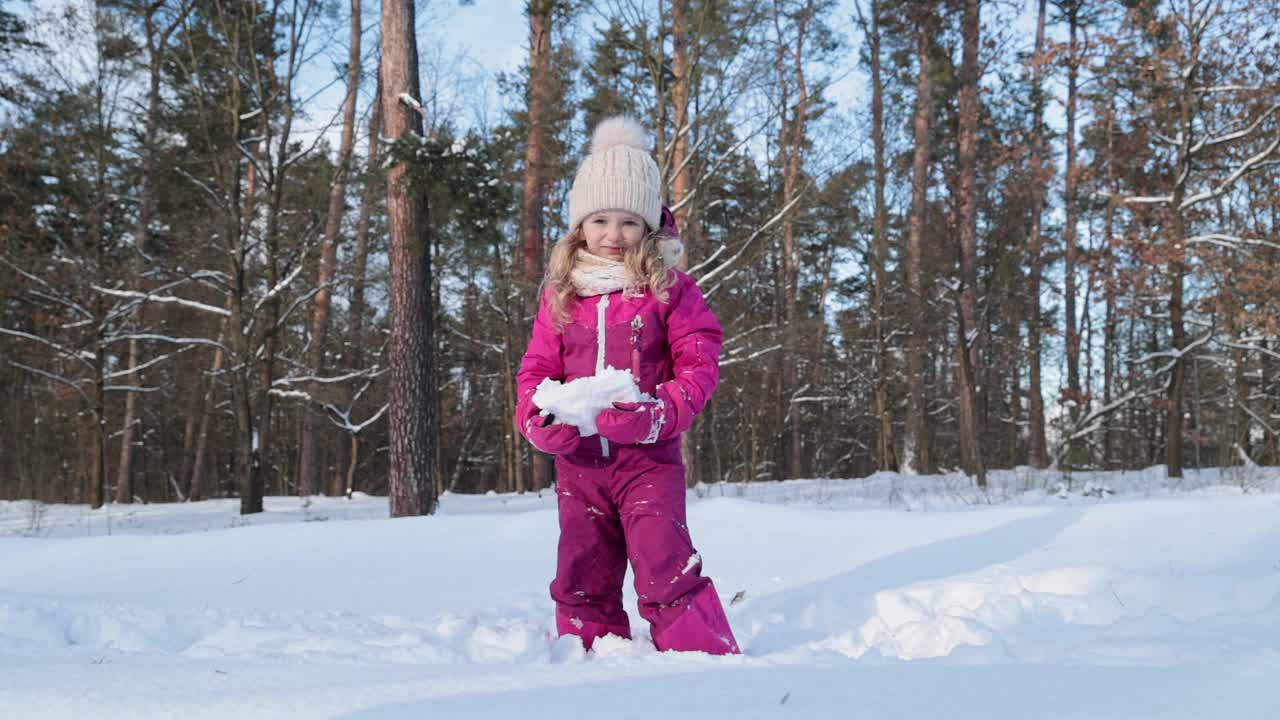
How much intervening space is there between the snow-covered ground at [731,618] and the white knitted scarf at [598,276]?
116 centimetres

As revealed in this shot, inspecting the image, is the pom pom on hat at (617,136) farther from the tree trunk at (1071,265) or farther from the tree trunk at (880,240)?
the tree trunk at (1071,265)

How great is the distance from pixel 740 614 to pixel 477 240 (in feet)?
18.0

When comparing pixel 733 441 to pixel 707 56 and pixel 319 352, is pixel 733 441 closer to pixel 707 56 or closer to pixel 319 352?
pixel 319 352

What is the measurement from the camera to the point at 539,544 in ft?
14.6

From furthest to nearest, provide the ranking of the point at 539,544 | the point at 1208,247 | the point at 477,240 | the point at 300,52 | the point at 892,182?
the point at 892,182
the point at 1208,247
the point at 300,52
the point at 477,240
the point at 539,544

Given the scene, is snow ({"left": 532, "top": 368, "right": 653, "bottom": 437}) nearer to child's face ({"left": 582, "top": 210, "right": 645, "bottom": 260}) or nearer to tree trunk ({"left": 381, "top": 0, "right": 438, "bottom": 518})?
child's face ({"left": 582, "top": 210, "right": 645, "bottom": 260})

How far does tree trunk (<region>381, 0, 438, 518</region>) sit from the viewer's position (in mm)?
7051

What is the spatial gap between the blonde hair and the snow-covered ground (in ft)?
3.63

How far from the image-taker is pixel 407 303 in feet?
23.2

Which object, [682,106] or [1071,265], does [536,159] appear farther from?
[1071,265]

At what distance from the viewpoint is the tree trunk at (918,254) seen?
14555mm

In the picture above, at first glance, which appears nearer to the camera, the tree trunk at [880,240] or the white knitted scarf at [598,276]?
the white knitted scarf at [598,276]

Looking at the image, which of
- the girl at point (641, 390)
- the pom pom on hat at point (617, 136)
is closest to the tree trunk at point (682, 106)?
the pom pom on hat at point (617, 136)

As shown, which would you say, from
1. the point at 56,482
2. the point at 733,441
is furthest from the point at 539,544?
the point at 56,482
